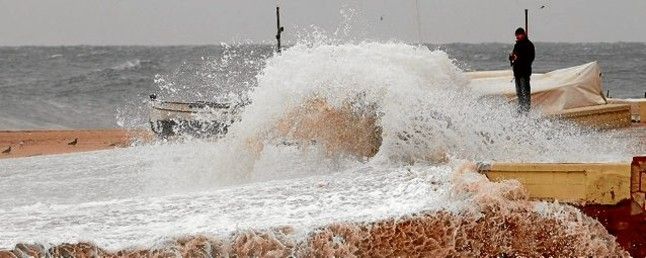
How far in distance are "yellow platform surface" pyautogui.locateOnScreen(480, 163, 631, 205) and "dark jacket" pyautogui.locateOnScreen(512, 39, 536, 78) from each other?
238 inches

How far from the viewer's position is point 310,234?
212 inches

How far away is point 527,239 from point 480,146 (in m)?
2.86

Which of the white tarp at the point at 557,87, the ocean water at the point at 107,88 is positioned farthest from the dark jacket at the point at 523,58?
the ocean water at the point at 107,88

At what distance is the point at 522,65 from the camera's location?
12000mm

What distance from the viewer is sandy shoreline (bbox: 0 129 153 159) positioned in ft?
57.1

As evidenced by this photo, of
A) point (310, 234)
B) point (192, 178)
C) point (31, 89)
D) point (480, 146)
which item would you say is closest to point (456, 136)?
point (480, 146)

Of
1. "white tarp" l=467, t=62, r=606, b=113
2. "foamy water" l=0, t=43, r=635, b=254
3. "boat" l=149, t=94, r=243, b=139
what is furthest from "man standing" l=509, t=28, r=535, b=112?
"boat" l=149, t=94, r=243, b=139

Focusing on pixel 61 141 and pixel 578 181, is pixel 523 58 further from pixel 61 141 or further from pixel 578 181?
pixel 61 141

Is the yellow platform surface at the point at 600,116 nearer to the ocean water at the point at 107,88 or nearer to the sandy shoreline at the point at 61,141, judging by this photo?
the ocean water at the point at 107,88

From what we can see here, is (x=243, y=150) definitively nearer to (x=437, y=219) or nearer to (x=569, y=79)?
(x=437, y=219)

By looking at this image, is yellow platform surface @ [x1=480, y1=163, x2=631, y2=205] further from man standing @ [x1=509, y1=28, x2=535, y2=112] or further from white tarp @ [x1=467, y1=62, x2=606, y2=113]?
white tarp @ [x1=467, y1=62, x2=606, y2=113]

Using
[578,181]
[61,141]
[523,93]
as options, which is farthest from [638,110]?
[61,141]

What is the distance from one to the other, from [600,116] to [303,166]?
20.8ft

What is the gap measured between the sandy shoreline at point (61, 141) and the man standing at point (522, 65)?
815 centimetres
